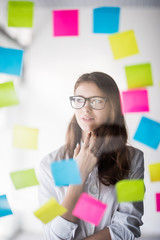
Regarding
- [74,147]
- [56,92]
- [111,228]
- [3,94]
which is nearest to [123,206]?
[111,228]

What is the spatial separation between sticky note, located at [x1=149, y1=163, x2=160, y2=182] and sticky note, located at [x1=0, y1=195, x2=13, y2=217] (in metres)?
0.69

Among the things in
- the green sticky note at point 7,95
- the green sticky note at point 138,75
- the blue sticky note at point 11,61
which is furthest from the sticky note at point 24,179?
the green sticky note at point 138,75

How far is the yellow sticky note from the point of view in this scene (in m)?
1.23

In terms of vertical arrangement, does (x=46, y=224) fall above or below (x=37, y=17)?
below

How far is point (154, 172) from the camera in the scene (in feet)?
4.12

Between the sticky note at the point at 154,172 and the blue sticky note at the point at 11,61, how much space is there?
77cm

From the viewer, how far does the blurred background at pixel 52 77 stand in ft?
4.14

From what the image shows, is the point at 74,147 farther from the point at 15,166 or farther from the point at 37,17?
the point at 37,17

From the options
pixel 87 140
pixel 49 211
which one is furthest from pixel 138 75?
pixel 49 211

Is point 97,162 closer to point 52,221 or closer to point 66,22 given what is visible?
point 52,221

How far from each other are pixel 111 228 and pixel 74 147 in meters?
0.39

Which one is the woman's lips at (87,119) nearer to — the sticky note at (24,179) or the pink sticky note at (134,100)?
the pink sticky note at (134,100)

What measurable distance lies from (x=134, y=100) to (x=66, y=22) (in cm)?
48

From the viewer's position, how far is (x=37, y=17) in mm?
1289
